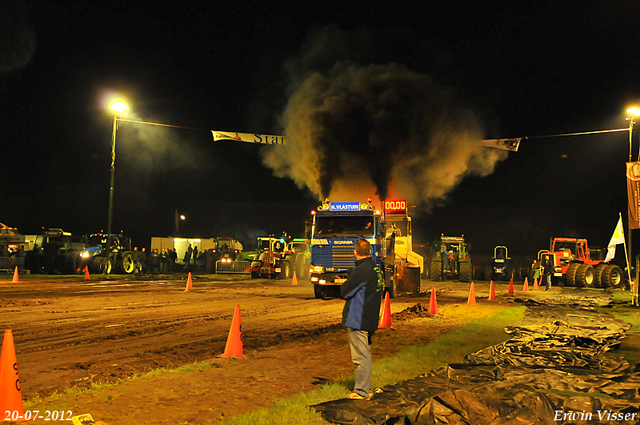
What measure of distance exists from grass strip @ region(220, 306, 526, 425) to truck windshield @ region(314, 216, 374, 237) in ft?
18.0

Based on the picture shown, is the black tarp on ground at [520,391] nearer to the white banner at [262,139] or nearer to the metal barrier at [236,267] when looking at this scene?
the white banner at [262,139]

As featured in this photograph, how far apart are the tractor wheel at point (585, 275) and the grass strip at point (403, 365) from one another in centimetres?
1561

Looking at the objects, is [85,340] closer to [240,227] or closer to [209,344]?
[209,344]

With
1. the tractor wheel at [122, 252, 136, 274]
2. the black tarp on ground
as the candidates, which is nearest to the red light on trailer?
the black tarp on ground

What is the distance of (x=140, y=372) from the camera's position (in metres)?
7.09

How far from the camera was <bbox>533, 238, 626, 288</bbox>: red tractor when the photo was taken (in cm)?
2705

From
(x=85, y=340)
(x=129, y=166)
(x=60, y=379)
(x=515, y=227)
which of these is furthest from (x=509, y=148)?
(x=129, y=166)

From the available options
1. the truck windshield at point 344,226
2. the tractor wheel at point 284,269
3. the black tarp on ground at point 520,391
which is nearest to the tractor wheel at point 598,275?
the truck windshield at point 344,226

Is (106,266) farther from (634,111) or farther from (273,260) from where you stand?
(634,111)

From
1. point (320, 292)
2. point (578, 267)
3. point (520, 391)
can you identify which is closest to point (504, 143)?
point (578, 267)

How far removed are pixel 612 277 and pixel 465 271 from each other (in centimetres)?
760

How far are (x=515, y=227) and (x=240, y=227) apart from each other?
30.4m

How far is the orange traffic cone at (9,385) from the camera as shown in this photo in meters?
4.77

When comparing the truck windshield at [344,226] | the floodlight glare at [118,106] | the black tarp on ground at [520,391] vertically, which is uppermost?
the floodlight glare at [118,106]
